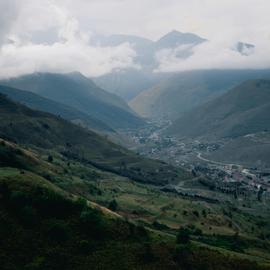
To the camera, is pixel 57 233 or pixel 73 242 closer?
pixel 73 242

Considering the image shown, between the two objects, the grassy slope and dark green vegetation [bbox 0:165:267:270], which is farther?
the grassy slope

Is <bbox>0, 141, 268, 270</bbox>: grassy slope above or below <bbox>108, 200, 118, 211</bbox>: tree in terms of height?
above

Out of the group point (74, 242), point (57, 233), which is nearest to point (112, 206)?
point (74, 242)

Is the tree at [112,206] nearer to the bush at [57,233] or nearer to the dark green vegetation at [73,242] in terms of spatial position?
the dark green vegetation at [73,242]

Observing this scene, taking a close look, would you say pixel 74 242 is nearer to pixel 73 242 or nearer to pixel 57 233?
pixel 73 242

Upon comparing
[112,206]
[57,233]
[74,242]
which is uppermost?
[57,233]

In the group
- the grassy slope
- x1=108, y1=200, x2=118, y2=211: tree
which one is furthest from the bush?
x1=108, y1=200, x2=118, y2=211: tree

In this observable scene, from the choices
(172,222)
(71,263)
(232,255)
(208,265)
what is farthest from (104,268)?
(172,222)

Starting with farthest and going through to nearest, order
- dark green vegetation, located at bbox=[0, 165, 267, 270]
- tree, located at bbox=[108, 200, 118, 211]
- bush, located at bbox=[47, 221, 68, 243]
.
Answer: tree, located at bbox=[108, 200, 118, 211] < bush, located at bbox=[47, 221, 68, 243] < dark green vegetation, located at bbox=[0, 165, 267, 270]

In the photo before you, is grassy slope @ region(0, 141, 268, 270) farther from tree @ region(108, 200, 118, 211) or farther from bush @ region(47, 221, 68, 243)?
tree @ region(108, 200, 118, 211)

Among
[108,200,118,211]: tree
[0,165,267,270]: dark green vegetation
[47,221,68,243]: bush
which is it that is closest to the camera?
[0,165,267,270]: dark green vegetation

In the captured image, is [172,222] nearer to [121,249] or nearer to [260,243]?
[260,243]
